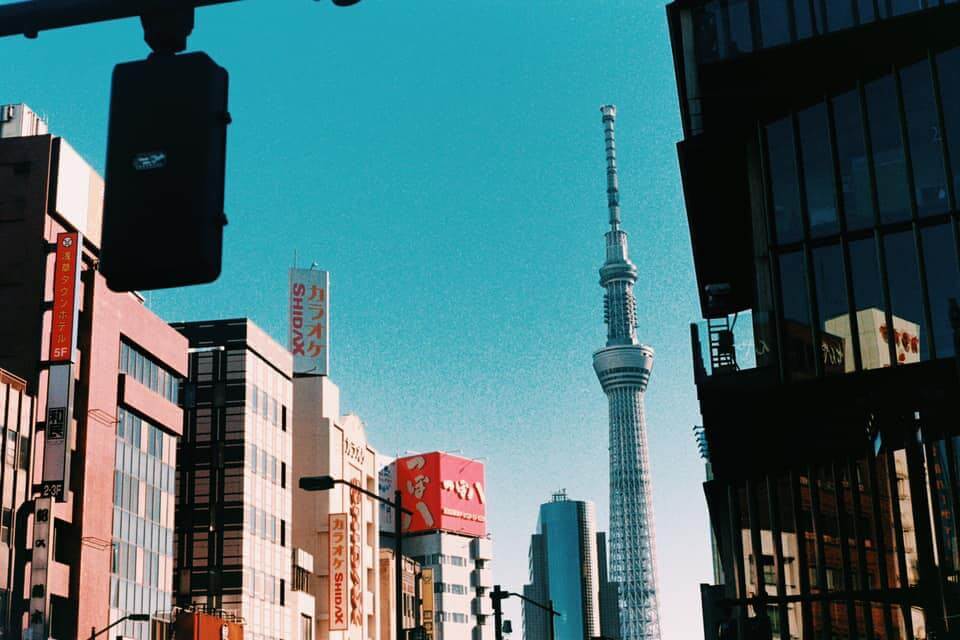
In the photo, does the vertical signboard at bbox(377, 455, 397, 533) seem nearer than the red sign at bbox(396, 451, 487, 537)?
No

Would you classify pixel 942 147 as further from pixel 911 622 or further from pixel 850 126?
pixel 911 622

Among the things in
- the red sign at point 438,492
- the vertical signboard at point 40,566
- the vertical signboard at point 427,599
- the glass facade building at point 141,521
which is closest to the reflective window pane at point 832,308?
the vertical signboard at point 40,566

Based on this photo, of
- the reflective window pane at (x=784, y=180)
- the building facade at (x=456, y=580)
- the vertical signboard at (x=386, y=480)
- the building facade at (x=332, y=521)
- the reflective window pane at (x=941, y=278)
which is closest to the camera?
the reflective window pane at (x=941, y=278)

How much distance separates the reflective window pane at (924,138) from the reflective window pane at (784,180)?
308cm

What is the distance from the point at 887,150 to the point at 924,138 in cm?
88

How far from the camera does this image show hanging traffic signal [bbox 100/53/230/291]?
17.0ft

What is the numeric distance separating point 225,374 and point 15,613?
119ft

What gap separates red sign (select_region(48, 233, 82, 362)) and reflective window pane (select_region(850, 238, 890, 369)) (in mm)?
46380

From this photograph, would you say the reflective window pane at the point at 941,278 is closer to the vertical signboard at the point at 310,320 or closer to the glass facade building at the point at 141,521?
the glass facade building at the point at 141,521

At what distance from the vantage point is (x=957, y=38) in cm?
3072

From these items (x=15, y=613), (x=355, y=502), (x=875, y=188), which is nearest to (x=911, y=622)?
(x=875, y=188)

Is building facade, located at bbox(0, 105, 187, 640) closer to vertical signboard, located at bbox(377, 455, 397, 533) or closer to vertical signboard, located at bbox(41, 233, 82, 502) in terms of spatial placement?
vertical signboard, located at bbox(41, 233, 82, 502)

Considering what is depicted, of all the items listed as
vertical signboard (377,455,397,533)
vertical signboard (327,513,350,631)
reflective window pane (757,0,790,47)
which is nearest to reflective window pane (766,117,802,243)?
reflective window pane (757,0,790,47)

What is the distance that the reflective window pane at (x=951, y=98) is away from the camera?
30266 millimetres
